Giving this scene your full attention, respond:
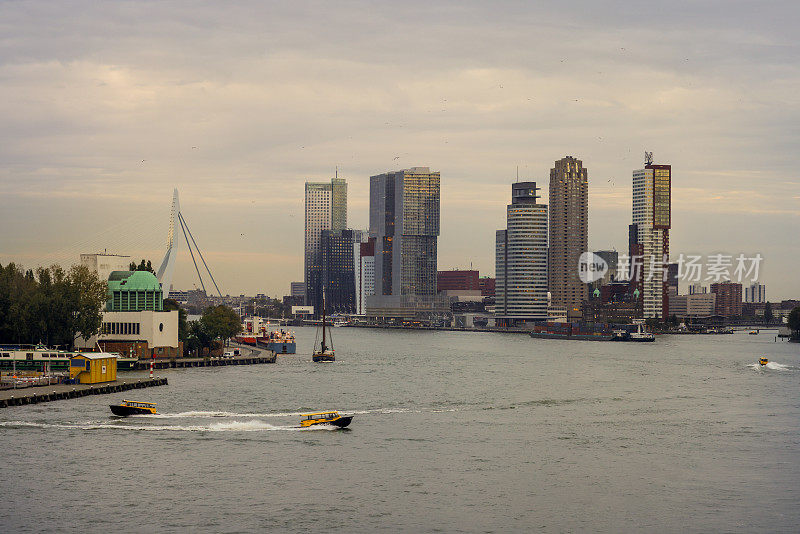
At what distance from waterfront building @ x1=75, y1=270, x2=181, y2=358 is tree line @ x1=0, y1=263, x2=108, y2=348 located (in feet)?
18.6

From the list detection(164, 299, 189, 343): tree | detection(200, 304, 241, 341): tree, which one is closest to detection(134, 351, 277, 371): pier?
detection(200, 304, 241, 341): tree

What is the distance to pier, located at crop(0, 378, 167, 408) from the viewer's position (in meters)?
68.7

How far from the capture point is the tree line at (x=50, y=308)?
3851 inches

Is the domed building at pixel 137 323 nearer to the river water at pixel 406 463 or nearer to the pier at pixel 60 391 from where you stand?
the river water at pixel 406 463

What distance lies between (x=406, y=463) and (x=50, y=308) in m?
58.5

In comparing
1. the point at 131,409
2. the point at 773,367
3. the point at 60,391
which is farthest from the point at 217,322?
the point at 773,367

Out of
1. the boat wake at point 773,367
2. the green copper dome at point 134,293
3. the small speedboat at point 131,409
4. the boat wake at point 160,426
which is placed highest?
the green copper dome at point 134,293

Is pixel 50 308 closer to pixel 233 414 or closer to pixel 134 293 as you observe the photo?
pixel 134 293

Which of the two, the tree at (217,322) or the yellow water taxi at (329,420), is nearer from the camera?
the yellow water taxi at (329,420)

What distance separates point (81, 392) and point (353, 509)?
40186mm

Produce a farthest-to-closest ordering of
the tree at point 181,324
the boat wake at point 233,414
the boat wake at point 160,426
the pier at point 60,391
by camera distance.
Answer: the tree at point 181,324 → the pier at point 60,391 → the boat wake at point 233,414 → the boat wake at point 160,426

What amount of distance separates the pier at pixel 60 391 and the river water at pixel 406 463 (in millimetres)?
1177

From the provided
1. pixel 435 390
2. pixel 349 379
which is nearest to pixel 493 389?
pixel 435 390

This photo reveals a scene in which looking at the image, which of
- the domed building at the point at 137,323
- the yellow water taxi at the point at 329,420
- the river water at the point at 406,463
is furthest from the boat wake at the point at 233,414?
the domed building at the point at 137,323
